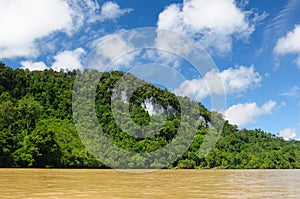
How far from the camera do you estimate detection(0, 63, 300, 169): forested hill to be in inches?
1330

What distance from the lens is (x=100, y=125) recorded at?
1868 inches

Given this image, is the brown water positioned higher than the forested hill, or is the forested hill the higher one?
the forested hill

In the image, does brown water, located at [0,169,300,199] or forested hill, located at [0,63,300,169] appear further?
forested hill, located at [0,63,300,169]

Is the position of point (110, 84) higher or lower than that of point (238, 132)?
higher

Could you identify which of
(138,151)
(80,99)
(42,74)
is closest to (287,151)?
(138,151)

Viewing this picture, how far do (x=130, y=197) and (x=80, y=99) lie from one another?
44.5m

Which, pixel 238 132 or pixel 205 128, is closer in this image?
pixel 205 128

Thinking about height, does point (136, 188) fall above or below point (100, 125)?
below

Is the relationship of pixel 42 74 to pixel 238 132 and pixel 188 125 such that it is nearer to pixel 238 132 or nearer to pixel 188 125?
pixel 188 125

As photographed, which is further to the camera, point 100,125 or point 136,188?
point 100,125

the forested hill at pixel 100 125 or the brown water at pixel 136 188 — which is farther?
the forested hill at pixel 100 125

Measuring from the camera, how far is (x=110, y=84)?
5359 cm

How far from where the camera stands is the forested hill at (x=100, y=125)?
33.8 m

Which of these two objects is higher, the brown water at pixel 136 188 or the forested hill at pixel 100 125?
the forested hill at pixel 100 125
